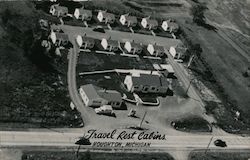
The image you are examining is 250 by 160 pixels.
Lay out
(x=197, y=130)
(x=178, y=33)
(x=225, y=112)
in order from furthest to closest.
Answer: (x=178, y=33) < (x=225, y=112) < (x=197, y=130)

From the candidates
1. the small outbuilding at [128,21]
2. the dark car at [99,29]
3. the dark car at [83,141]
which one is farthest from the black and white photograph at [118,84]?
the dark car at [99,29]

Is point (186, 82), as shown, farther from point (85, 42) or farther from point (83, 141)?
point (83, 141)

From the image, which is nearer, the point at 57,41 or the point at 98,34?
the point at 57,41

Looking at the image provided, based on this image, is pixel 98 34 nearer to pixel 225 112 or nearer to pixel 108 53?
pixel 108 53

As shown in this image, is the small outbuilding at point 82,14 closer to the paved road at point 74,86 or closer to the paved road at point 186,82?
the paved road at point 74,86

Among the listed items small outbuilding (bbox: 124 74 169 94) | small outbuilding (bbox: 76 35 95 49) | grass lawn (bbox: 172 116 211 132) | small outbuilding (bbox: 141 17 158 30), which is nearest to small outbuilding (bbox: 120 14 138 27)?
small outbuilding (bbox: 141 17 158 30)

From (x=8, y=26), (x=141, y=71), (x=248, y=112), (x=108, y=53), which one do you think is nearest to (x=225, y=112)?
(x=248, y=112)

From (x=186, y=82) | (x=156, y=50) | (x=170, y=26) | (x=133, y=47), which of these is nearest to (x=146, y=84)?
(x=186, y=82)

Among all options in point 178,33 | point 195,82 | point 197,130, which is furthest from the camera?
point 178,33
